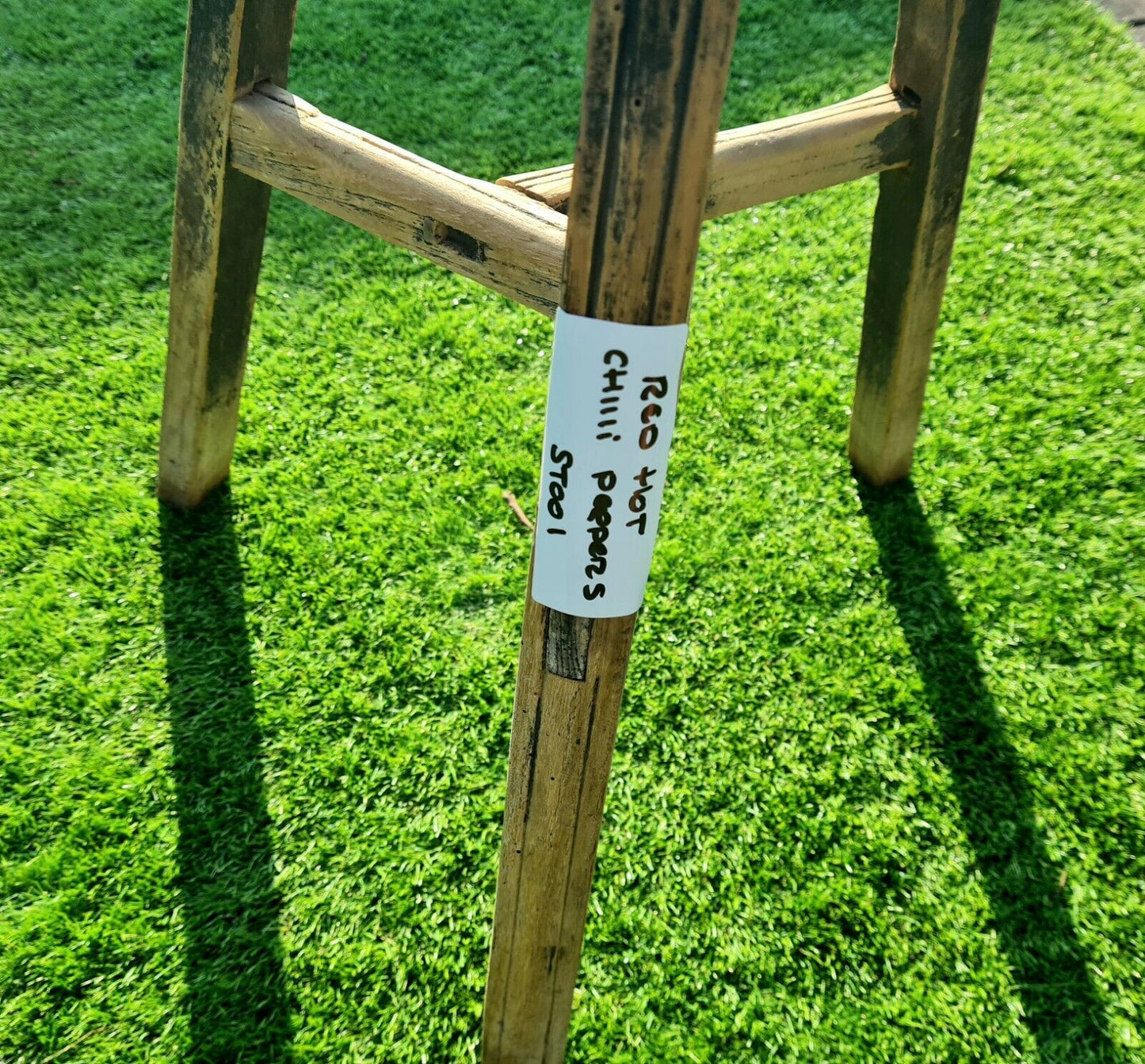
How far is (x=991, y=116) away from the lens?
11.5ft

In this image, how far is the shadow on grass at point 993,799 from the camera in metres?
1.63

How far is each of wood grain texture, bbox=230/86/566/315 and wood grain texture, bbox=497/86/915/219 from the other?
0.35 feet

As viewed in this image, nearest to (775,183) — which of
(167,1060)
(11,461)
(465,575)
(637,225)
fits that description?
(637,225)

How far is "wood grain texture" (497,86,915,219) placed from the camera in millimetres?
1510

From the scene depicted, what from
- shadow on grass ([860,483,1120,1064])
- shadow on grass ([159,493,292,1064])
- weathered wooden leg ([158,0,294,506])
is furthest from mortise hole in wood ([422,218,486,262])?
shadow on grass ([860,483,1120,1064])

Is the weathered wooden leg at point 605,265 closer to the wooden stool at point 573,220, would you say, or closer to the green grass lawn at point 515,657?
the wooden stool at point 573,220

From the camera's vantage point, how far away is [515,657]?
2076 mm

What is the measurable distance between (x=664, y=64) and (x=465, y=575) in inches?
60.0

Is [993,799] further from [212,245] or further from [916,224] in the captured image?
[212,245]

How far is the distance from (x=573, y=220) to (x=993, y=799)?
158 centimetres

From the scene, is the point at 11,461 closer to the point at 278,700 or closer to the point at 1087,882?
the point at 278,700

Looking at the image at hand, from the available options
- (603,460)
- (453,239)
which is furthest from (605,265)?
(453,239)

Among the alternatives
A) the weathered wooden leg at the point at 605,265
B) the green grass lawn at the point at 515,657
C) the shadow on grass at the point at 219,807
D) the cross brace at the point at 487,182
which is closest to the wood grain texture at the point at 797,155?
the cross brace at the point at 487,182

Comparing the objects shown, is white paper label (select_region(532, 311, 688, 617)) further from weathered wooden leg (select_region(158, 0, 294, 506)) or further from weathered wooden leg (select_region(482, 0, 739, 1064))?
weathered wooden leg (select_region(158, 0, 294, 506))
